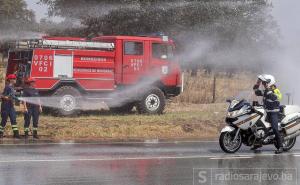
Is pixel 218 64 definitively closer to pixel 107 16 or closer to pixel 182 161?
pixel 107 16

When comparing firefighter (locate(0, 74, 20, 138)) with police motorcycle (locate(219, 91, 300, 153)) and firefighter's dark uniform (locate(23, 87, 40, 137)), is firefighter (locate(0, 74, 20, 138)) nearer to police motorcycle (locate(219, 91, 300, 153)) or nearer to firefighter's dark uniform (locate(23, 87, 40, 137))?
firefighter's dark uniform (locate(23, 87, 40, 137))

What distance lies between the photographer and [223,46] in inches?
1405

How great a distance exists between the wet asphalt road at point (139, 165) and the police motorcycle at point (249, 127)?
0.27m

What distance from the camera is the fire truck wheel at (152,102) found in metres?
21.2

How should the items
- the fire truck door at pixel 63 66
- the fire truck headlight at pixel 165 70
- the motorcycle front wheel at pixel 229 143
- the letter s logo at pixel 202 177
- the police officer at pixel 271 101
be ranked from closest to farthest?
the letter s logo at pixel 202 177 → the motorcycle front wheel at pixel 229 143 → the police officer at pixel 271 101 → the fire truck door at pixel 63 66 → the fire truck headlight at pixel 165 70

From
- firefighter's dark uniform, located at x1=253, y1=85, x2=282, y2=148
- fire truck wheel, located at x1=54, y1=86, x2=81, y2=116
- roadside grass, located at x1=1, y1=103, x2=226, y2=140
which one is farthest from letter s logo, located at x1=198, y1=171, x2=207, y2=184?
fire truck wheel, located at x1=54, y1=86, x2=81, y2=116

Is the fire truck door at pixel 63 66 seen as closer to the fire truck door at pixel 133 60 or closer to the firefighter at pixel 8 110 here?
the fire truck door at pixel 133 60

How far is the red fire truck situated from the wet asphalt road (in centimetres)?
433

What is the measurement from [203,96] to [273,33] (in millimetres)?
13324

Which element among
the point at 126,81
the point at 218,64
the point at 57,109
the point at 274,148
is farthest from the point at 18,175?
the point at 218,64

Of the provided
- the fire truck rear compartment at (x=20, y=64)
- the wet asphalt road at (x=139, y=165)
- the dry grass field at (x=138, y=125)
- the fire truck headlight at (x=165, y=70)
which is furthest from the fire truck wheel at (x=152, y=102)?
the wet asphalt road at (x=139, y=165)

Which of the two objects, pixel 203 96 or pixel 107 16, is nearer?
pixel 203 96

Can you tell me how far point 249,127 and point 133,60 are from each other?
303 inches

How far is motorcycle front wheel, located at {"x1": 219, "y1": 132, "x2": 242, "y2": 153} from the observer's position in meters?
13.7
